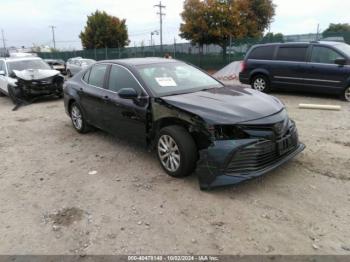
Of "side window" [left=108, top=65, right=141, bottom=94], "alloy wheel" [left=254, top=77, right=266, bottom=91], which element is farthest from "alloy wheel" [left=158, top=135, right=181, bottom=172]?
"alloy wheel" [left=254, top=77, right=266, bottom=91]

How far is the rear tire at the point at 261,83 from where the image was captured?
34.9ft

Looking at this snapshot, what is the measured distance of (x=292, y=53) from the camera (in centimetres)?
1002

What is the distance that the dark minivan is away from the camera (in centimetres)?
904

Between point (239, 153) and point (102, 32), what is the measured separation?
41926mm

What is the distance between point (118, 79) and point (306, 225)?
3.56 m

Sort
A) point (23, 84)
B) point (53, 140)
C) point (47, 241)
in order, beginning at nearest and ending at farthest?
point (47, 241) < point (53, 140) < point (23, 84)

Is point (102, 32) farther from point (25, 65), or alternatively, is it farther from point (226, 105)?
point (226, 105)

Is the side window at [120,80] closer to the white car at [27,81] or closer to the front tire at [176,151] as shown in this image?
the front tire at [176,151]

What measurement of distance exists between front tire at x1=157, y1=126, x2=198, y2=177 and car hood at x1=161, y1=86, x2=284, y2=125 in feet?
1.09

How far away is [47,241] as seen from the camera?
3.22m

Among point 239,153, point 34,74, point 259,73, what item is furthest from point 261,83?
point 34,74

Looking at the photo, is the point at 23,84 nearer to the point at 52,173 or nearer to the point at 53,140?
the point at 53,140

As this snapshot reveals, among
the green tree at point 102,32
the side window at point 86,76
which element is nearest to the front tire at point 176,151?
the side window at point 86,76

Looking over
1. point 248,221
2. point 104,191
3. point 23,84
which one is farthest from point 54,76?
point 248,221
